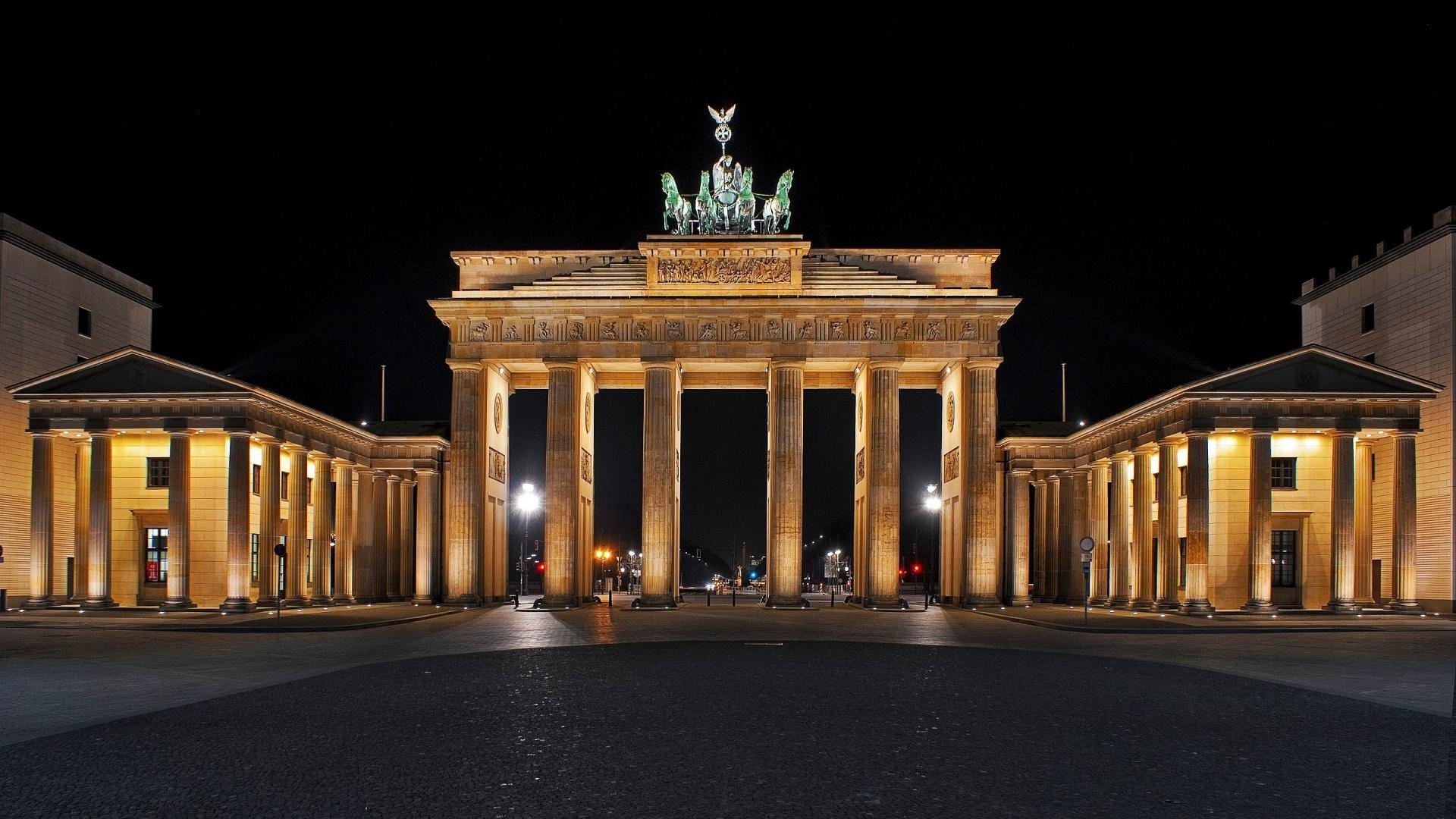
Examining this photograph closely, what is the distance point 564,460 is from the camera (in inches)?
2232

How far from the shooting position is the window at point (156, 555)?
167 ft

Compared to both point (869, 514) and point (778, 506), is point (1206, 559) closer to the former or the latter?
point (869, 514)

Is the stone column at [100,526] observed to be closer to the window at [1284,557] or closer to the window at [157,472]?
the window at [157,472]

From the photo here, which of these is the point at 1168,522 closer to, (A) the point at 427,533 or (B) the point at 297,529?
(A) the point at 427,533

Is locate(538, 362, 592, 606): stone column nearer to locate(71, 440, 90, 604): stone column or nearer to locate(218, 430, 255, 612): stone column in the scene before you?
locate(218, 430, 255, 612): stone column

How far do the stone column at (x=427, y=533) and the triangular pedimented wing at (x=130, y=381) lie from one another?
16774 millimetres

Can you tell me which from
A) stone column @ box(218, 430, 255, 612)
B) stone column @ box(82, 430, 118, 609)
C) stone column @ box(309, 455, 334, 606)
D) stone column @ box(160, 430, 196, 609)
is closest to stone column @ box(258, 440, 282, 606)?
stone column @ box(218, 430, 255, 612)

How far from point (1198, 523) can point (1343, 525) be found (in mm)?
5982

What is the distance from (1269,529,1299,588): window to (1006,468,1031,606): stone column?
12239 mm

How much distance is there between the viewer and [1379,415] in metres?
45.4

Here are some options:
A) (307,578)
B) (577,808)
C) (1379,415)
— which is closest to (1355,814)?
(577,808)

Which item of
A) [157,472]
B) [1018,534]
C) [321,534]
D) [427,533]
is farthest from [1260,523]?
[157,472]

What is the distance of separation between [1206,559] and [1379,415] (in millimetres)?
9151

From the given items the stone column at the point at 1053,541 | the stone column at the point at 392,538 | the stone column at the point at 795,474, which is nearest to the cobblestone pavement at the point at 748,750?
the stone column at the point at 795,474
